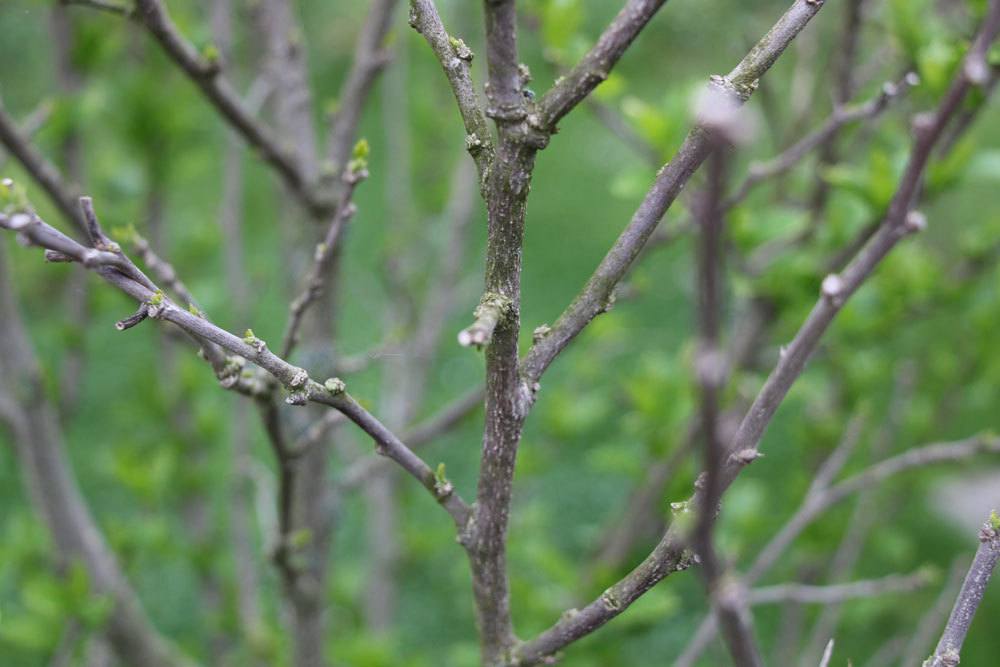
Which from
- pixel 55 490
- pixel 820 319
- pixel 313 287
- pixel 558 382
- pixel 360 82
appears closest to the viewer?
pixel 820 319

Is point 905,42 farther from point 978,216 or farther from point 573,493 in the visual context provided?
point 978,216

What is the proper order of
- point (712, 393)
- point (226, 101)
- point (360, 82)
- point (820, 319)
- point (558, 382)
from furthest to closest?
point (558, 382), point (360, 82), point (226, 101), point (820, 319), point (712, 393)

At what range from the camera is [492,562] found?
73 cm

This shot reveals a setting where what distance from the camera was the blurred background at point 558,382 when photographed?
1390mm

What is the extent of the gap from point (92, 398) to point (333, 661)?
2.75 metres

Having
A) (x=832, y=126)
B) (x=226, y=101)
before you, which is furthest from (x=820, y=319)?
(x=226, y=101)

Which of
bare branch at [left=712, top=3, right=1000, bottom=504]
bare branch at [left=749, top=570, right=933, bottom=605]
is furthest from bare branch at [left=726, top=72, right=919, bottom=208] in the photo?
bare branch at [left=749, top=570, right=933, bottom=605]

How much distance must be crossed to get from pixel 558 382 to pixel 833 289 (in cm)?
315

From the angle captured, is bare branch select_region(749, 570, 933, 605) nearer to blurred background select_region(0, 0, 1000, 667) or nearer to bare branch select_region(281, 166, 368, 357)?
blurred background select_region(0, 0, 1000, 667)

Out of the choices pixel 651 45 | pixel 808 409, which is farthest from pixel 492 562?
pixel 651 45

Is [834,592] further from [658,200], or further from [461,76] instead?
[461,76]

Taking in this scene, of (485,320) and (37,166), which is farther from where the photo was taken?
(37,166)

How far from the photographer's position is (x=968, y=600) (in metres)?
0.62

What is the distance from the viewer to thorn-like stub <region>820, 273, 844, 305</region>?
24.4 inches
